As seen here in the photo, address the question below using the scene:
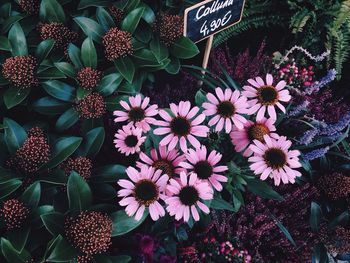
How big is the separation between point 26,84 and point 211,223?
78cm

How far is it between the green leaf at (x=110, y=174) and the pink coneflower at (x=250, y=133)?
377 millimetres

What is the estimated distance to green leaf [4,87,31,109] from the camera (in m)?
1.25

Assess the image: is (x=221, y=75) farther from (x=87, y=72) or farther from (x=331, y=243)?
(x=331, y=243)

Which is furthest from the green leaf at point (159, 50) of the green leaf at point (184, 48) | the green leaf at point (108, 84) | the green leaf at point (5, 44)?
the green leaf at point (5, 44)

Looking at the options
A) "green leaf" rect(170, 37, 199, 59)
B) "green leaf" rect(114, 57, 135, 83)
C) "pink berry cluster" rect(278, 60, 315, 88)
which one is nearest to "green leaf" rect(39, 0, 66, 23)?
"green leaf" rect(114, 57, 135, 83)

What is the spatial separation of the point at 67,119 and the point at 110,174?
0.86 feet

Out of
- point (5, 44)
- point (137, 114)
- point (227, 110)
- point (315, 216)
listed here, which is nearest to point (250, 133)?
point (227, 110)

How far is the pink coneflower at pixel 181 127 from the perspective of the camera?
1.02 m

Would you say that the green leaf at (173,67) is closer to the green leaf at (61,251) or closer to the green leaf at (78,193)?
the green leaf at (78,193)

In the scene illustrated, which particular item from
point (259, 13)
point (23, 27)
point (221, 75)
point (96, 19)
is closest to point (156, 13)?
point (96, 19)

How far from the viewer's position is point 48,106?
132 centimetres

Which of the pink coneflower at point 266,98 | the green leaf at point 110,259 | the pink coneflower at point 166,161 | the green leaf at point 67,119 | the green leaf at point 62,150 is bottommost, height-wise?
the green leaf at point 110,259

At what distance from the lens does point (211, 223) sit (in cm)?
126

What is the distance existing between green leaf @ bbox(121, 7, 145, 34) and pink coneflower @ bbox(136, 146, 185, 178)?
1.78ft
